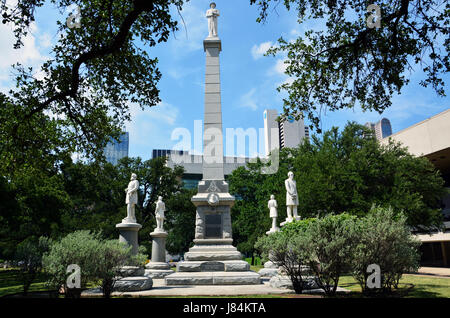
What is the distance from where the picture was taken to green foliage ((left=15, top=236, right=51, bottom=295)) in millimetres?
9648

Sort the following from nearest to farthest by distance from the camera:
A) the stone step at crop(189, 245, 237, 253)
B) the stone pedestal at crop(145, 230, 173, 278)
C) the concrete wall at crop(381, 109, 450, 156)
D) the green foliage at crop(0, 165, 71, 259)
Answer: the stone step at crop(189, 245, 237, 253) < the green foliage at crop(0, 165, 71, 259) < the stone pedestal at crop(145, 230, 173, 278) < the concrete wall at crop(381, 109, 450, 156)

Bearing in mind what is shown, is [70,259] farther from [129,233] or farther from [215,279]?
[129,233]

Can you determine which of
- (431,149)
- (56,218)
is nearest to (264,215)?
(431,149)

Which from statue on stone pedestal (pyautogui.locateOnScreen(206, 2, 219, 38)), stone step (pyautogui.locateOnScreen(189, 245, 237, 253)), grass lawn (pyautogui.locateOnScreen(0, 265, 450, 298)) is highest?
statue on stone pedestal (pyautogui.locateOnScreen(206, 2, 219, 38))

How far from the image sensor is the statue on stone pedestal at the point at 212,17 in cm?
1823

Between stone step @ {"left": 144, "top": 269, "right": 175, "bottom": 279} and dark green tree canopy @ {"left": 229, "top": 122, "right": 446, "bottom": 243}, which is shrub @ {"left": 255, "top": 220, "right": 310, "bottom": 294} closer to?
stone step @ {"left": 144, "top": 269, "right": 175, "bottom": 279}

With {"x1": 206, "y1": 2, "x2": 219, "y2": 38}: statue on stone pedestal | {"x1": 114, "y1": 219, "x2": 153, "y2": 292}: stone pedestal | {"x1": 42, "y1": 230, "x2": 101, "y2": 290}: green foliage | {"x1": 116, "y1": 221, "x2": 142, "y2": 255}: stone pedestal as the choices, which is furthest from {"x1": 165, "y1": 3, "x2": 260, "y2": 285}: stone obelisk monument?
{"x1": 42, "y1": 230, "x2": 101, "y2": 290}: green foliage

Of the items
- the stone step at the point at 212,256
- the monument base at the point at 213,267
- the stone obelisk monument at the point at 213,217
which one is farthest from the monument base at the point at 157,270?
the stone step at the point at 212,256

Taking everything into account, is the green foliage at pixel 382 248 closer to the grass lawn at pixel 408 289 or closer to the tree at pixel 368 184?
the grass lawn at pixel 408 289

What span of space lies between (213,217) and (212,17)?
36.8ft

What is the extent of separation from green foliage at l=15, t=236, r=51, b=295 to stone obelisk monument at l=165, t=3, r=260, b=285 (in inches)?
182

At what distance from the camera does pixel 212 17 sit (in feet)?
60.5

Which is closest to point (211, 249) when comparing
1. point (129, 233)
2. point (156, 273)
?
point (129, 233)
